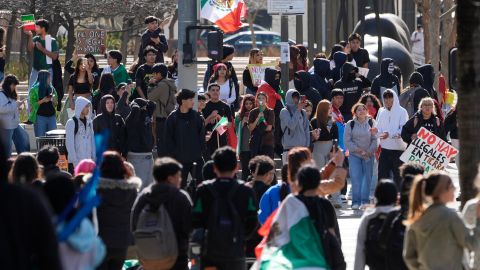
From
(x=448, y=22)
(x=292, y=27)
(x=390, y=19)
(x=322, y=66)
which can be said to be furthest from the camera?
(x=292, y=27)

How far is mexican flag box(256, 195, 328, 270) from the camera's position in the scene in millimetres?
9195

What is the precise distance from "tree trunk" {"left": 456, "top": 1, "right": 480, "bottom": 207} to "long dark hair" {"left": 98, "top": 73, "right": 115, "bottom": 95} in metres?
9.45

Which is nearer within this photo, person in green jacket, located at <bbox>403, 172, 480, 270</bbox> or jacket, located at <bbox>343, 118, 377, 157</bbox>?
person in green jacket, located at <bbox>403, 172, 480, 270</bbox>

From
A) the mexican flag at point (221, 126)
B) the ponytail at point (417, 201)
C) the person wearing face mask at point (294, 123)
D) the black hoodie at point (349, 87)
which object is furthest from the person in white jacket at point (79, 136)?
the ponytail at point (417, 201)

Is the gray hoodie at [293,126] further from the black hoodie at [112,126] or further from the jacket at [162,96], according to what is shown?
the black hoodie at [112,126]

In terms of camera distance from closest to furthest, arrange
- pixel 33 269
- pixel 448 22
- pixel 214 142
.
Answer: pixel 33 269 < pixel 214 142 < pixel 448 22

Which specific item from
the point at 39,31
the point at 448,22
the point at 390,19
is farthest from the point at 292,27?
the point at 39,31

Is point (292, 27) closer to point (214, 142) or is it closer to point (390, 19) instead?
point (390, 19)

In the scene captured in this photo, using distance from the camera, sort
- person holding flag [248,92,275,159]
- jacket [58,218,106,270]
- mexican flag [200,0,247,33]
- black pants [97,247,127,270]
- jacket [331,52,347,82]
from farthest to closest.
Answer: mexican flag [200,0,247,33], jacket [331,52,347,82], person holding flag [248,92,275,159], black pants [97,247,127,270], jacket [58,218,106,270]

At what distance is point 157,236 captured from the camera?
980 cm

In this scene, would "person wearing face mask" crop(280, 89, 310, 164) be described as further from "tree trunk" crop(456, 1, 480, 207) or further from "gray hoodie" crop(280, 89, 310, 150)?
"tree trunk" crop(456, 1, 480, 207)

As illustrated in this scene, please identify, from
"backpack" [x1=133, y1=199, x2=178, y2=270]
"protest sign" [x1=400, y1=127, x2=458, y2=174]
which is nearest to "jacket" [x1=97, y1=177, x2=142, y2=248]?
"backpack" [x1=133, y1=199, x2=178, y2=270]

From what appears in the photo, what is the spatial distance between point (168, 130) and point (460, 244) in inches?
311

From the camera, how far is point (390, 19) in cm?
3206
